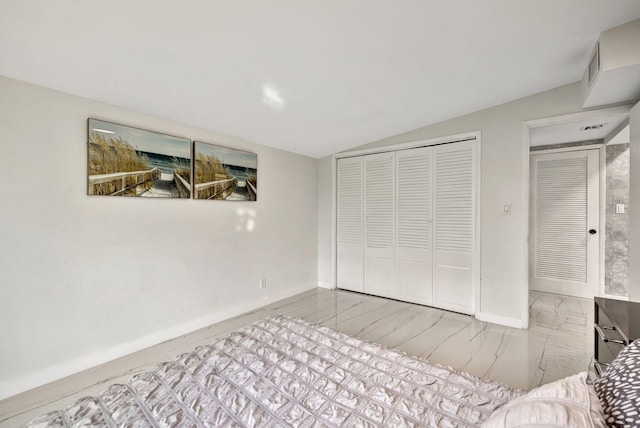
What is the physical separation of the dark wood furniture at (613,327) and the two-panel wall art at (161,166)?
3.27 m

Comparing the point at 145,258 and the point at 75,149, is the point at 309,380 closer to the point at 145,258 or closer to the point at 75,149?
the point at 145,258

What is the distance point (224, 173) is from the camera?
3.28 m

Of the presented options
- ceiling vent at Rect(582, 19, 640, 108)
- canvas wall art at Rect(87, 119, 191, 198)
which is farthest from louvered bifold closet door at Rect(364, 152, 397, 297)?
canvas wall art at Rect(87, 119, 191, 198)

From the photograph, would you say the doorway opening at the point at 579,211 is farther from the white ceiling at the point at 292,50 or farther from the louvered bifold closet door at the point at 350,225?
the louvered bifold closet door at the point at 350,225

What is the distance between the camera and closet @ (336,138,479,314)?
3.43m

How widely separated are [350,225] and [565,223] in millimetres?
3071

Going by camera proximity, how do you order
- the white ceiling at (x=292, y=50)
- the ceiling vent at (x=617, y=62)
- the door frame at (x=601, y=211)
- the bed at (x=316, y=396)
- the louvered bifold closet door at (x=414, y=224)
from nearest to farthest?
the bed at (x=316, y=396), the white ceiling at (x=292, y=50), the ceiling vent at (x=617, y=62), the louvered bifold closet door at (x=414, y=224), the door frame at (x=601, y=211)

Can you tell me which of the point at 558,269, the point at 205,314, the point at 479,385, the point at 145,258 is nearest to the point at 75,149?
the point at 145,258

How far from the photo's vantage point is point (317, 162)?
15.4 feet

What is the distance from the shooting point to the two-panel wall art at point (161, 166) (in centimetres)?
233

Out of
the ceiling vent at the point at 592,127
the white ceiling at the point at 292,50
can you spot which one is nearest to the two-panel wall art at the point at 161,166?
the white ceiling at the point at 292,50

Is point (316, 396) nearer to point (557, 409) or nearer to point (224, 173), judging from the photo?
point (557, 409)

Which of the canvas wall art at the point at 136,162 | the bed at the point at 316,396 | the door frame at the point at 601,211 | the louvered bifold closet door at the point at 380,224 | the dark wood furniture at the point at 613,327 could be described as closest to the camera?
the bed at the point at 316,396

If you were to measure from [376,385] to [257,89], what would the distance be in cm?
230
